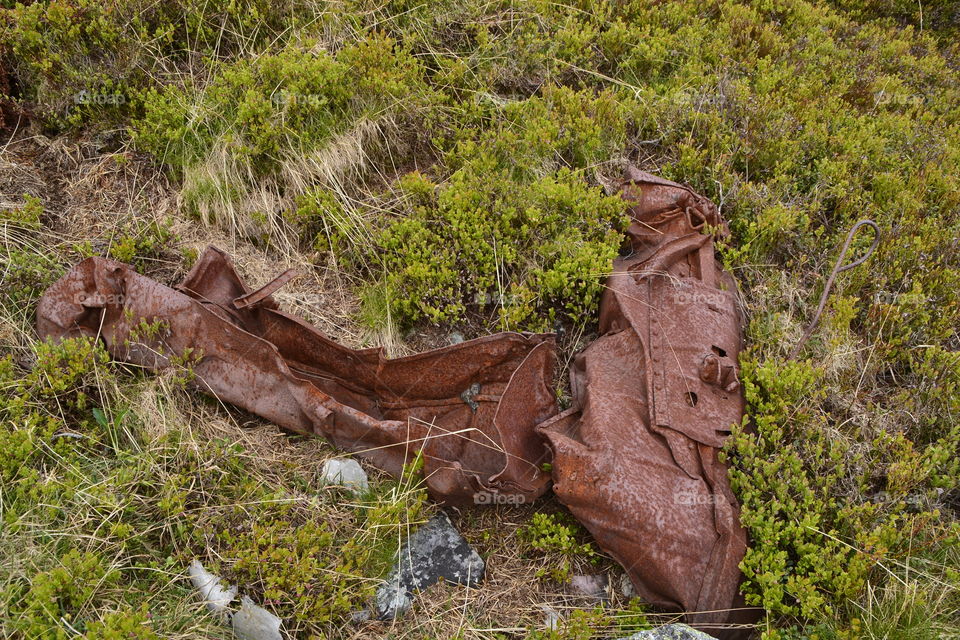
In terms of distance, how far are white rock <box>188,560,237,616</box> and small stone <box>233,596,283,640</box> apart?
6cm

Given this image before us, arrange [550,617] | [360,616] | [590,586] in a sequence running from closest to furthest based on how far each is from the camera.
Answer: [360,616]
[550,617]
[590,586]

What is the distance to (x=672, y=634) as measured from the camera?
2619mm

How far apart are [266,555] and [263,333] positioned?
3.89 feet

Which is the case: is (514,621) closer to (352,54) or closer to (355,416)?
(355,416)

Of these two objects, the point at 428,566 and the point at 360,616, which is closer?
the point at 360,616

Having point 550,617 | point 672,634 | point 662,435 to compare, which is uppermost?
point 662,435

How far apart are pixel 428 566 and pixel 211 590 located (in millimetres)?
960

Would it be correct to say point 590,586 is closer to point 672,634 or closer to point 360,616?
point 672,634

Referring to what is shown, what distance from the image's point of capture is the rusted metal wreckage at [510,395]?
2.98 m

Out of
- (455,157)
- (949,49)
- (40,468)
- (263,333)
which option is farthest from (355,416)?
(949,49)

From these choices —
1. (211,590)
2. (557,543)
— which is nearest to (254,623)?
(211,590)

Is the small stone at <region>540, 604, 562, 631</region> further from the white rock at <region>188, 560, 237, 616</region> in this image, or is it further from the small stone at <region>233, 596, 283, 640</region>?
the white rock at <region>188, 560, 237, 616</region>

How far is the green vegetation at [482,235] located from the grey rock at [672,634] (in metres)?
0.42

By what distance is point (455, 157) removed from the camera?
14.4 ft
